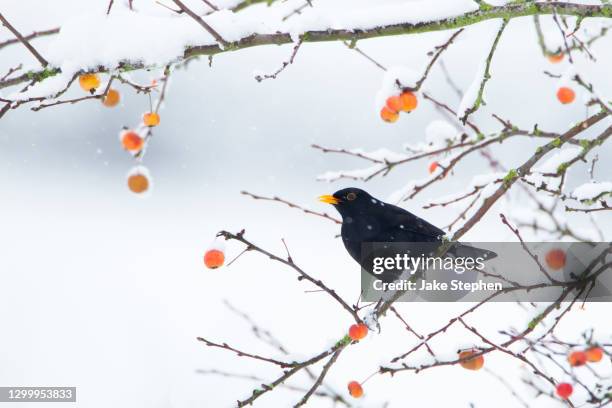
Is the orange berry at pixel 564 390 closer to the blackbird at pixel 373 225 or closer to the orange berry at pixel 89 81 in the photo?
the blackbird at pixel 373 225

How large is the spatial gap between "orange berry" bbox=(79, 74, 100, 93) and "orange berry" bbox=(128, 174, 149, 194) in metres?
Answer: 0.89

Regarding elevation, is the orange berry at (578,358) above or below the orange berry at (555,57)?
below

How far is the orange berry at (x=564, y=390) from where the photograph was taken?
94.3 inches

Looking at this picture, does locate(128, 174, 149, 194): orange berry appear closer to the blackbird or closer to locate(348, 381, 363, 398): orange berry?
the blackbird

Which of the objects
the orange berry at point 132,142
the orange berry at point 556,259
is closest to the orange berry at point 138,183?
the orange berry at point 132,142

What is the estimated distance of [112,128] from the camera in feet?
91.9

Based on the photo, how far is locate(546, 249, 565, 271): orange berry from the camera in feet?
9.27

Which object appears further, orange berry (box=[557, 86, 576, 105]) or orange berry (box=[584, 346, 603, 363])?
orange berry (box=[557, 86, 576, 105])

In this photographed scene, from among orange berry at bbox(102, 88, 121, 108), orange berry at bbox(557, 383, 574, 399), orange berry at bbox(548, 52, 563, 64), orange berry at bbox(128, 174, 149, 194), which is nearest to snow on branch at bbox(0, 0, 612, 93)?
orange berry at bbox(548, 52, 563, 64)

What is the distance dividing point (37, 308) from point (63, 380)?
16.1 feet

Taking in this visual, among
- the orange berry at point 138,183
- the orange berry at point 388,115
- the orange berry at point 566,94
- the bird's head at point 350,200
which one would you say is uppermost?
the bird's head at point 350,200

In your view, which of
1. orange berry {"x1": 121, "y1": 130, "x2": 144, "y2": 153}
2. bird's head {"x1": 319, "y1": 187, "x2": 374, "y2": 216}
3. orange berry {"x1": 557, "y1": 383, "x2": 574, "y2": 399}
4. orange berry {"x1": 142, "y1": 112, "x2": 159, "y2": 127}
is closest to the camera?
orange berry {"x1": 557, "y1": 383, "x2": 574, "y2": 399}

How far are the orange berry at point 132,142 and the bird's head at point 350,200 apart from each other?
1282 mm

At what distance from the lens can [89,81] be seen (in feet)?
8.30
